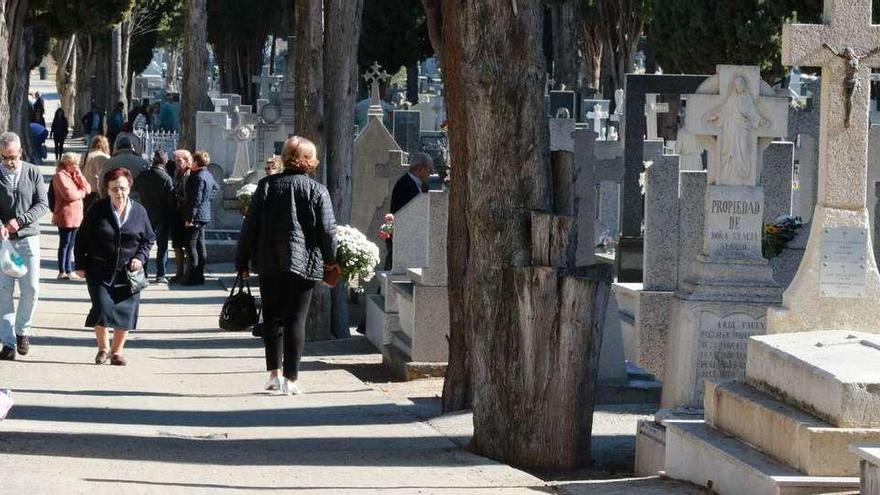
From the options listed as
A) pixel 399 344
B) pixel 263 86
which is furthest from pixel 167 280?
pixel 263 86

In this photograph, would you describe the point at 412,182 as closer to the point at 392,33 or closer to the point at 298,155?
the point at 298,155

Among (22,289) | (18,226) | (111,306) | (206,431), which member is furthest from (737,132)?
(22,289)

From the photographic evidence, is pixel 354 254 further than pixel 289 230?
Yes

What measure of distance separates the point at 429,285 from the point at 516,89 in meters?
4.65

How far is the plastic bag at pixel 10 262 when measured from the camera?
1291 centimetres

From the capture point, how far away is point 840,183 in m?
8.65

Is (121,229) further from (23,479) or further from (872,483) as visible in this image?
(872,483)

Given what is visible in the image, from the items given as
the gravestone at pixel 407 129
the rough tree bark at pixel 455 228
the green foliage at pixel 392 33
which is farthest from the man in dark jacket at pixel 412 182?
the green foliage at pixel 392 33

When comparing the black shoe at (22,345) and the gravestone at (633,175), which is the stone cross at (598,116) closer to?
the gravestone at (633,175)

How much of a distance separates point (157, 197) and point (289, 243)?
30.9ft

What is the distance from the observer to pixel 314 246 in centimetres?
1148

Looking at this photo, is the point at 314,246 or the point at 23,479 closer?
the point at 23,479

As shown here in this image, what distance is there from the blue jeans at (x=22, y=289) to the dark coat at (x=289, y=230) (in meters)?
2.44

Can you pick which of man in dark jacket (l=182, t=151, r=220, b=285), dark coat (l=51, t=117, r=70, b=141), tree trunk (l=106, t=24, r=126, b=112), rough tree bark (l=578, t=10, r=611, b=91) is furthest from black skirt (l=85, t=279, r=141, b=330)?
rough tree bark (l=578, t=10, r=611, b=91)
